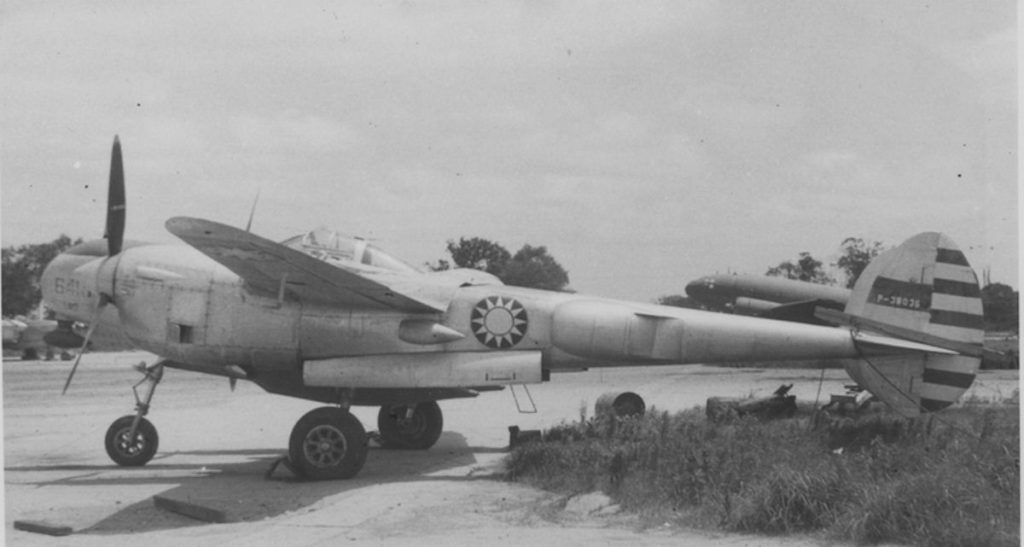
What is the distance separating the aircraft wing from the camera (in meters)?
8.78

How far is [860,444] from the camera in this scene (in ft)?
32.9

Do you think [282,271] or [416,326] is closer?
[282,271]

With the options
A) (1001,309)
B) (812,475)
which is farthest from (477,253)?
(812,475)

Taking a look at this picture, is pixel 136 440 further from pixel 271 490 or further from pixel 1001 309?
pixel 1001 309

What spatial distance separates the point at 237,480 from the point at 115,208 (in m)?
3.57

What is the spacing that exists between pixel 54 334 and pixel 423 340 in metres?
5.27

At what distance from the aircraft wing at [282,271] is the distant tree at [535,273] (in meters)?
15.4

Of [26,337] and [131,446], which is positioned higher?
[26,337]

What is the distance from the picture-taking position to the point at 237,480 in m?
10.5

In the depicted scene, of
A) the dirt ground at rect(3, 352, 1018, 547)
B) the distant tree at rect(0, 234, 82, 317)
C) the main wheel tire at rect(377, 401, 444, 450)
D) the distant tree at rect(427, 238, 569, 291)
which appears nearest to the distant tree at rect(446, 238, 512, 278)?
the distant tree at rect(427, 238, 569, 291)

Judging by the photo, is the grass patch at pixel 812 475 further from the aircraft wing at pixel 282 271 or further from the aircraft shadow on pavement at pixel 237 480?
the aircraft wing at pixel 282 271

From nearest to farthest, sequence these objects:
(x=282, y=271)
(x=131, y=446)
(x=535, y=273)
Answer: (x=282, y=271) < (x=131, y=446) < (x=535, y=273)

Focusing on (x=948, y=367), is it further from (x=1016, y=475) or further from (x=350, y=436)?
(x=350, y=436)

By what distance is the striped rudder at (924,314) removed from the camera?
32.3ft
